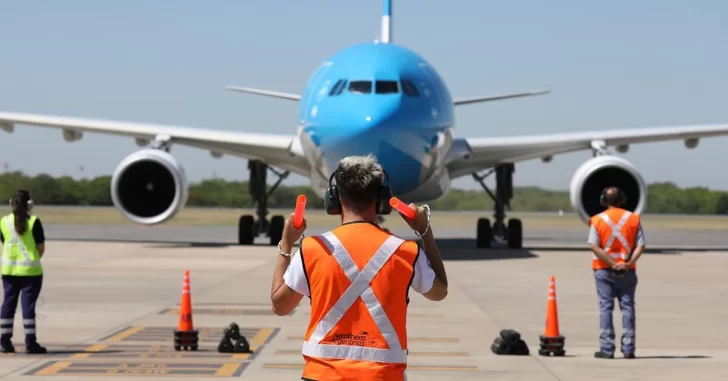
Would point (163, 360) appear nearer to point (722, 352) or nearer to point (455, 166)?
point (722, 352)

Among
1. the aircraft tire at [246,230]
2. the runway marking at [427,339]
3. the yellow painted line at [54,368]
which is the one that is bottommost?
the yellow painted line at [54,368]

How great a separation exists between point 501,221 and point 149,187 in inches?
298

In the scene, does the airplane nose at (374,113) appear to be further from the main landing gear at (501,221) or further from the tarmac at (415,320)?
the main landing gear at (501,221)

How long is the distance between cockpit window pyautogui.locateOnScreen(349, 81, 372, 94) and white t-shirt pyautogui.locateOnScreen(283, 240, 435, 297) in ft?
47.3

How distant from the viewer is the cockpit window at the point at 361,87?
60.3 ft

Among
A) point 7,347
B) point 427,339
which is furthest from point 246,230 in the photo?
point 7,347

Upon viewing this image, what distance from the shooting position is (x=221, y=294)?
13516mm

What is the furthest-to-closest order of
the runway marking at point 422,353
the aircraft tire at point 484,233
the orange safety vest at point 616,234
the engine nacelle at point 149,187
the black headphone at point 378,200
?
the aircraft tire at point 484,233
the engine nacelle at point 149,187
the orange safety vest at point 616,234
the runway marking at point 422,353
the black headphone at point 378,200

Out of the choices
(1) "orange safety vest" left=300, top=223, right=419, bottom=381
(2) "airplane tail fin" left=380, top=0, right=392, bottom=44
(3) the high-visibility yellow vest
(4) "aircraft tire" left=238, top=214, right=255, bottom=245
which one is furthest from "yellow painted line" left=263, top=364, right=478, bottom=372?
(2) "airplane tail fin" left=380, top=0, right=392, bottom=44

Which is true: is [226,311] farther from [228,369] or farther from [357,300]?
[357,300]

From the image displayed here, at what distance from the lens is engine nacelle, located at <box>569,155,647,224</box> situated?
2094 cm

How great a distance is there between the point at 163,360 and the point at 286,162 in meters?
15.0

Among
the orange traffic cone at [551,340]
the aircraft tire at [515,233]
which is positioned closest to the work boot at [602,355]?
the orange traffic cone at [551,340]

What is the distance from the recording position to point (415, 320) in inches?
439
